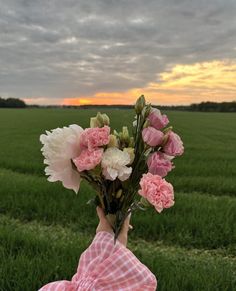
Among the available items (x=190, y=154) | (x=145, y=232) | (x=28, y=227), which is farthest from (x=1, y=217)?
(x=190, y=154)

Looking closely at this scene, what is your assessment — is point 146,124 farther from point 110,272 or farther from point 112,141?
point 110,272

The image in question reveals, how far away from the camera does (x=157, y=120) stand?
1930 millimetres

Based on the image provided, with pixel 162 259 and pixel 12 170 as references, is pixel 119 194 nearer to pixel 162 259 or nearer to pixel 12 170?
pixel 162 259

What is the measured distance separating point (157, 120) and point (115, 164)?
0.30 meters

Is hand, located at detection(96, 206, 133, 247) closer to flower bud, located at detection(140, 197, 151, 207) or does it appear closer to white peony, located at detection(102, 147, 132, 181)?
flower bud, located at detection(140, 197, 151, 207)

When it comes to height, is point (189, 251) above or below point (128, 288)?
below

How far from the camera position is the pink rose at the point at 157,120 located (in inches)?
75.9

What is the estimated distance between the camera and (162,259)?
4.36 m

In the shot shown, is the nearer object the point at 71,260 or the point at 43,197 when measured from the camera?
the point at 71,260

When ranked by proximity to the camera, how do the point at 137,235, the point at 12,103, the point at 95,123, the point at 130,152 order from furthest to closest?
the point at 12,103, the point at 137,235, the point at 95,123, the point at 130,152

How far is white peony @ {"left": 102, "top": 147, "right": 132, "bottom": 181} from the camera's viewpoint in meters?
1.78

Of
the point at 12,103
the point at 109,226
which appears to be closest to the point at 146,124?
the point at 109,226

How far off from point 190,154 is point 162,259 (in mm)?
9961

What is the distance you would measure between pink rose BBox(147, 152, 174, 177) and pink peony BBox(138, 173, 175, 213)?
0.30ft
